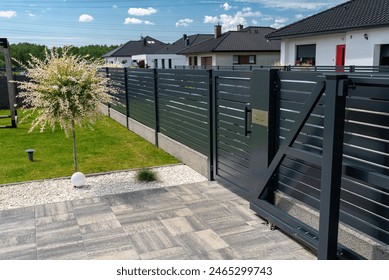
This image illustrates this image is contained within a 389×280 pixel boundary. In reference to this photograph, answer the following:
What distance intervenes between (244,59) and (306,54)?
18.8 m

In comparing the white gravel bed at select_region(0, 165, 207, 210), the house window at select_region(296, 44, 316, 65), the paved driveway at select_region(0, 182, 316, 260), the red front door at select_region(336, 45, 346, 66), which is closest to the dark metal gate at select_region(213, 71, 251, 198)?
the paved driveway at select_region(0, 182, 316, 260)

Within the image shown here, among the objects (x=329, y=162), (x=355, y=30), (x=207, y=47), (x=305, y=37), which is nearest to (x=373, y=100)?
(x=329, y=162)

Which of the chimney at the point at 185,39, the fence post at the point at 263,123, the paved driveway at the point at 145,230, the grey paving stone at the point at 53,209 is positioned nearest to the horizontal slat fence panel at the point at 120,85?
the grey paving stone at the point at 53,209

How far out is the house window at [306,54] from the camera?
24.3 m

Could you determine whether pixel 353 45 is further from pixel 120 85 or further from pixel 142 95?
pixel 142 95

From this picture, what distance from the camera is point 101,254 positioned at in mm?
4023

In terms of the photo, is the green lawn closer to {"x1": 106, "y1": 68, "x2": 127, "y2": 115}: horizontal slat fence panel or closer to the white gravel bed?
the white gravel bed

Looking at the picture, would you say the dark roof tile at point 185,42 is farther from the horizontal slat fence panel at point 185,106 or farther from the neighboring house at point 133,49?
the horizontal slat fence panel at point 185,106

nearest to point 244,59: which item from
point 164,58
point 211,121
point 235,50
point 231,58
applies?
point 231,58

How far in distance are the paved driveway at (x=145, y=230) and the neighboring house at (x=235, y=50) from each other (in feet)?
120

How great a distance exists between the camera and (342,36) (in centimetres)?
2170

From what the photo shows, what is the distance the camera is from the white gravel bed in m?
5.71

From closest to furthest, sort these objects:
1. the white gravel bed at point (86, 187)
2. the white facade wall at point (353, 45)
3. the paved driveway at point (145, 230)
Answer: the paved driveway at point (145, 230), the white gravel bed at point (86, 187), the white facade wall at point (353, 45)

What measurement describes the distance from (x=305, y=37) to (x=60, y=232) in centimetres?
2271
